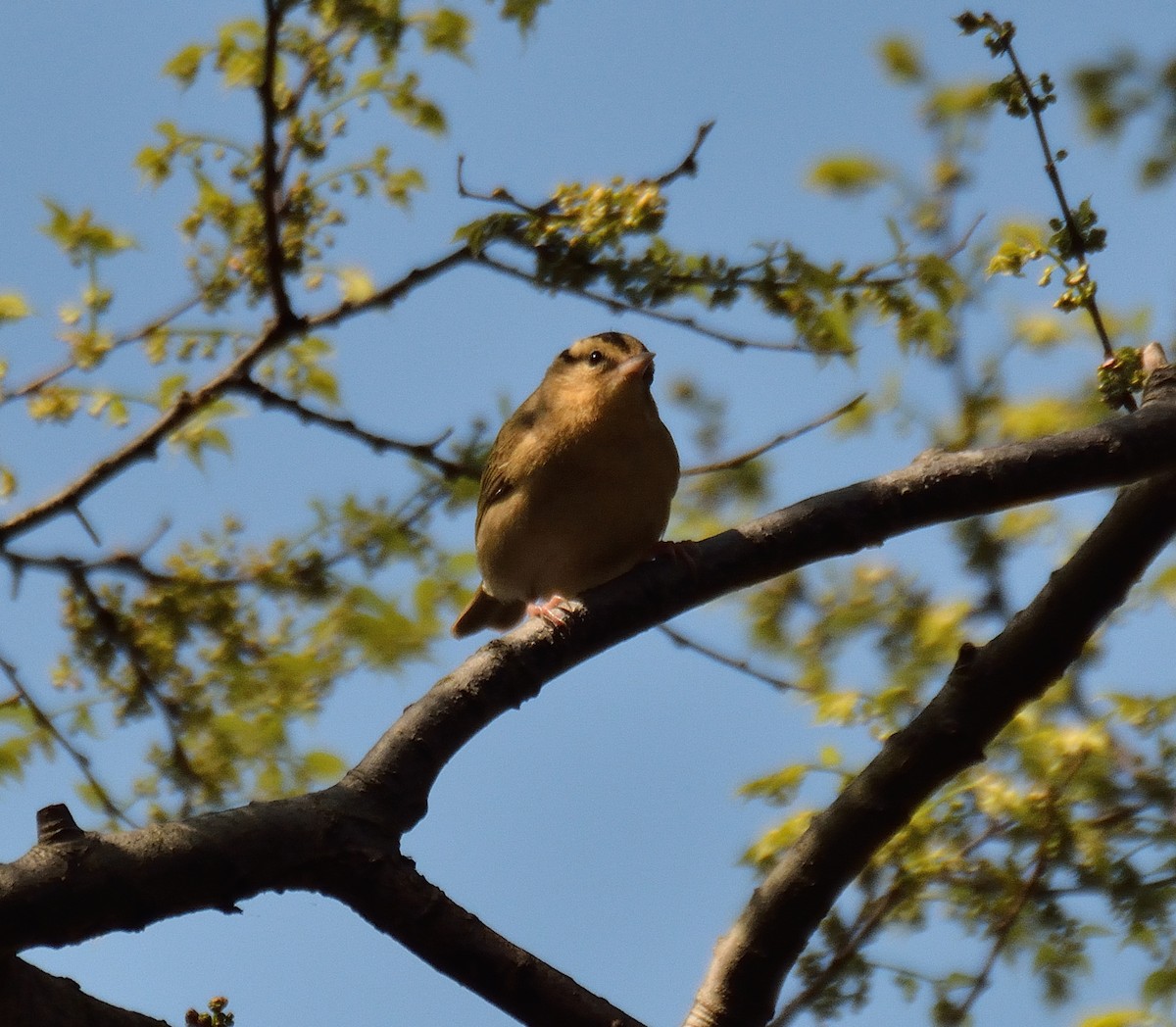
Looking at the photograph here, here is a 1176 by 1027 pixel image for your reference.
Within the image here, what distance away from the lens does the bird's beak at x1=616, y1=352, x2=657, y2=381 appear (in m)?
4.66

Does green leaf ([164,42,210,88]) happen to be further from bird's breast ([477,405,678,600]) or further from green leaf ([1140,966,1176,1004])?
green leaf ([1140,966,1176,1004])

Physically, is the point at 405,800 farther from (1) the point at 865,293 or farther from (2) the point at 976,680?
(1) the point at 865,293

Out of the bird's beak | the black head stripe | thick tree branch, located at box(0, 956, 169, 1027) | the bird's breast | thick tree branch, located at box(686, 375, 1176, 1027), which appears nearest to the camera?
thick tree branch, located at box(0, 956, 169, 1027)

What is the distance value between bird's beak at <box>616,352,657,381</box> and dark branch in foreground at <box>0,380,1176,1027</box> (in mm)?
1492

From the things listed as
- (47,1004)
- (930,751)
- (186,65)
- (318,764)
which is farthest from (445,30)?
(47,1004)

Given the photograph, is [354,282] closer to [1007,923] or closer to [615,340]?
[615,340]

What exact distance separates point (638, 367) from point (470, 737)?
218 centimetres

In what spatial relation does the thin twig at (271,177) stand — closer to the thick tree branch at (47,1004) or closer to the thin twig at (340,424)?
the thin twig at (340,424)

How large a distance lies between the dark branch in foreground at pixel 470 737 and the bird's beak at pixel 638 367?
4.90ft

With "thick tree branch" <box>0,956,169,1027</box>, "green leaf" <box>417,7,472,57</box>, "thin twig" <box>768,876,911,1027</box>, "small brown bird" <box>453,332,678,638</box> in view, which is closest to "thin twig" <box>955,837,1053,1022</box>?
"thin twig" <box>768,876,911,1027</box>

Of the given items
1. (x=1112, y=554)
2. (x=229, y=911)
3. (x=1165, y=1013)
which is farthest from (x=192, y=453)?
(x=1165, y=1013)

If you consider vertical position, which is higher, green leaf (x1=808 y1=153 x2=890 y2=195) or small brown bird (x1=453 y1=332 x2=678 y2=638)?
green leaf (x1=808 y1=153 x2=890 y2=195)

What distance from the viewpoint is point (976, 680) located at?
307 cm

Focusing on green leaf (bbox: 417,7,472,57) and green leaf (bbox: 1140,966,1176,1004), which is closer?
green leaf (bbox: 1140,966,1176,1004)
